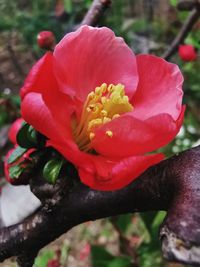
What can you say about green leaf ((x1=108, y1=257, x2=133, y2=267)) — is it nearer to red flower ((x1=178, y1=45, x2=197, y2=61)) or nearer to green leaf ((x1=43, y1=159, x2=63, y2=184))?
red flower ((x1=178, y1=45, x2=197, y2=61))

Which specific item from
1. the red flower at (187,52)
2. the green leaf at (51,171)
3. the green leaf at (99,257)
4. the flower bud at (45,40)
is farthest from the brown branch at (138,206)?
the red flower at (187,52)

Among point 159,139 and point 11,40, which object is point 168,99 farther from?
point 11,40

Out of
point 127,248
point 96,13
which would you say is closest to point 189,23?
point 96,13

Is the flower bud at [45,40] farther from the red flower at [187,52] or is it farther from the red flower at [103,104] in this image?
the red flower at [187,52]

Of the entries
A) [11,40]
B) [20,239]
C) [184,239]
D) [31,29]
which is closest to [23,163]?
[20,239]

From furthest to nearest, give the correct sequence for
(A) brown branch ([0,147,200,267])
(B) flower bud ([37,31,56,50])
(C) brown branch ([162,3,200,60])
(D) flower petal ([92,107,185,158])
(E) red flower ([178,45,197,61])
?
Result: (E) red flower ([178,45,197,61]), (C) brown branch ([162,3,200,60]), (B) flower bud ([37,31,56,50]), (D) flower petal ([92,107,185,158]), (A) brown branch ([0,147,200,267])

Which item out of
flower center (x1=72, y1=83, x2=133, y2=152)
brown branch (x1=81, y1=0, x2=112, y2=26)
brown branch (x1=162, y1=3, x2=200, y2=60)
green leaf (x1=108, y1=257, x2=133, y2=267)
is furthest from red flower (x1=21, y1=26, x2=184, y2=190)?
green leaf (x1=108, y1=257, x2=133, y2=267)
